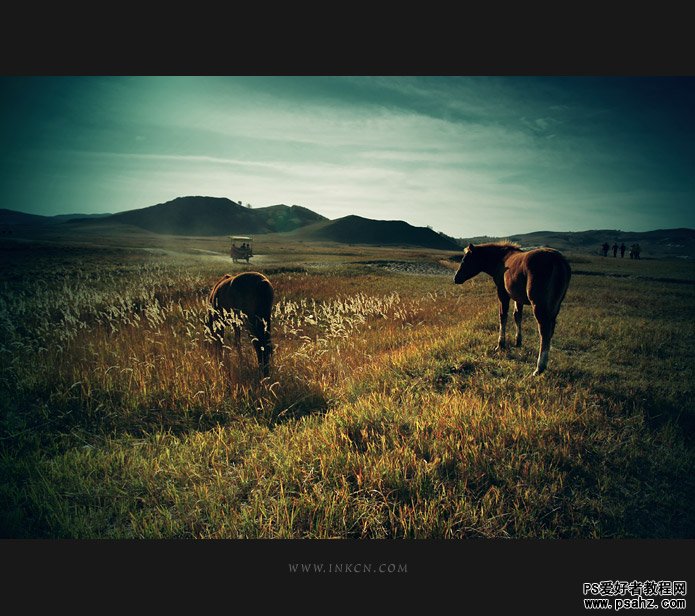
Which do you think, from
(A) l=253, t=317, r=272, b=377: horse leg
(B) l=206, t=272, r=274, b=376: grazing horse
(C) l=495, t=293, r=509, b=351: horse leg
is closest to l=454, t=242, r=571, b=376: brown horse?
(C) l=495, t=293, r=509, b=351: horse leg

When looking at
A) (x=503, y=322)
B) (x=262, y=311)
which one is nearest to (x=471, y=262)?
(x=503, y=322)

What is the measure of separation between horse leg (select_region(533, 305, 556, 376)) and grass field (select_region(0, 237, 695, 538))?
22 cm

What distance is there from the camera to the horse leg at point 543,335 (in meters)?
5.24

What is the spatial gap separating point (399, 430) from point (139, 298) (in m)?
10.2

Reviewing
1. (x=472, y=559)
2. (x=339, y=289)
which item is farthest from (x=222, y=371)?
(x=339, y=289)

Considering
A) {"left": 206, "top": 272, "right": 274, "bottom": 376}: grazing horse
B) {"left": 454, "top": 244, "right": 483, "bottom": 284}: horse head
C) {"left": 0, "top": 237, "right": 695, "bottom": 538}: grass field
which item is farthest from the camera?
{"left": 454, "top": 244, "right": 483, "bottom": 284}: horse head

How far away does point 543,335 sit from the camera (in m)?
5.32

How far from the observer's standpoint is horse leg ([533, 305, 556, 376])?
5238 mm

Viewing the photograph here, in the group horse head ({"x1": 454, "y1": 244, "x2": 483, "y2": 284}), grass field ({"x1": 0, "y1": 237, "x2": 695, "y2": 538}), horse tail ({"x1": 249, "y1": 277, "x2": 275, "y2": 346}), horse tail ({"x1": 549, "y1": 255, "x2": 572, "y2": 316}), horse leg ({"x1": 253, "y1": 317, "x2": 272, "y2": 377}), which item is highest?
horse head ({"x1": 454, "y1": 244, "x2": 483, "y2": 284})

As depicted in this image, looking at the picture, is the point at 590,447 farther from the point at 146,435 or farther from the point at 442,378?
the point at 146,435

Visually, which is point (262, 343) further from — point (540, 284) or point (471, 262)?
point (540, 284)

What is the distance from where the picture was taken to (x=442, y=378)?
5289mm

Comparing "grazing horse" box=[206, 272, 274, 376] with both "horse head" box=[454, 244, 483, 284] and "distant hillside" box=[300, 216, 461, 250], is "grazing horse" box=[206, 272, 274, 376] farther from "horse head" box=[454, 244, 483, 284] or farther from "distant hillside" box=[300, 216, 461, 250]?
"distant hillside" box=[300, 216, 461, 250]

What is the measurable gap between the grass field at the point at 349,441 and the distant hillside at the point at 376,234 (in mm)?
164958
